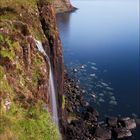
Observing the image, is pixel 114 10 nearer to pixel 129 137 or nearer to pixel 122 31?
pixel 122 31

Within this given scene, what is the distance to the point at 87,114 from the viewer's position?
55.4 meters

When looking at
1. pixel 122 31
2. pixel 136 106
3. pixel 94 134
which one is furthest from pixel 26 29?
pixel 122 31

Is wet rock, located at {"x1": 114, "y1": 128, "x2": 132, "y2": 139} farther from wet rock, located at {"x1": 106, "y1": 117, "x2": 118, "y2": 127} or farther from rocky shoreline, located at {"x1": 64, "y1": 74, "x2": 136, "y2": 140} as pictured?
wet rock, located at {"x1": 106, "y1": 117, "x2": 118, "y2": 127}

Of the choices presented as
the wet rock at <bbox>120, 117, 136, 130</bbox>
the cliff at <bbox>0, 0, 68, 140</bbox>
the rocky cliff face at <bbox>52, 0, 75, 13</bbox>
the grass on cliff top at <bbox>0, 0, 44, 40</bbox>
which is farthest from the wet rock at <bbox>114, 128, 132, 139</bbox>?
the rocky cliff face at <bbox>52, 0, 75, 13</bbox>

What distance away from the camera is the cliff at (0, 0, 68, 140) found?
2586cm

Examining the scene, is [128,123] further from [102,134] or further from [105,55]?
[105,55]

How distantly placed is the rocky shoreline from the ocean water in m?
1.81

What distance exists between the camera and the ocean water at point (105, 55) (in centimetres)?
A: 6325

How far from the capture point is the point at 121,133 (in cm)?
5200

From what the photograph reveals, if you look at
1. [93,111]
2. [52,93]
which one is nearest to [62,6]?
[93,111]

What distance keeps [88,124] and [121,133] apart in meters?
4.56

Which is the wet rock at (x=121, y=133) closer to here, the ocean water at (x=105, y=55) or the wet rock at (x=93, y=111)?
the ocean water at (x=105, y=55)

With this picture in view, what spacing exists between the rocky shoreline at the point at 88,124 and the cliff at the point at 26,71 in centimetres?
622

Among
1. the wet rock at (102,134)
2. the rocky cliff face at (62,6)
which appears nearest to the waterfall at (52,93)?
the wet rock at (102,134)
